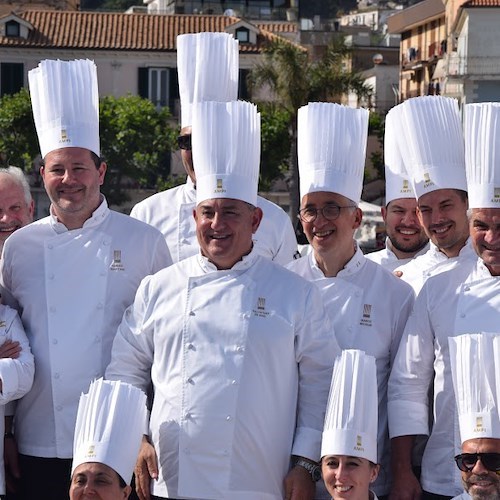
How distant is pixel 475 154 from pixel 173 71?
1657 inches

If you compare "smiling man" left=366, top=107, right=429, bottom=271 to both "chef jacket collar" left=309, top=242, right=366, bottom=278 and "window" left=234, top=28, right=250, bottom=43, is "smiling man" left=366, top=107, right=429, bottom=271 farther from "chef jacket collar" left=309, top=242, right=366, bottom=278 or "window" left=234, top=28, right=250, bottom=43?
"window" left=234, top=28, right=250, bottom=43

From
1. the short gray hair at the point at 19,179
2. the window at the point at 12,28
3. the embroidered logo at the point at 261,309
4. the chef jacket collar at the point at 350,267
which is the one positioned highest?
the window at the point at 12,28

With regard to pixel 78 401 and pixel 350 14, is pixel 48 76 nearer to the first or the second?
pixel 78 401

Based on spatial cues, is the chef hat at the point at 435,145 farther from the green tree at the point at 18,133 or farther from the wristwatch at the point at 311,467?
the green tree at the point at 18,133

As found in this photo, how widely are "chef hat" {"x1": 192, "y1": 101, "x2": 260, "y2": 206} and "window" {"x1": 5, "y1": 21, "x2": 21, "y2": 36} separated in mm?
43493

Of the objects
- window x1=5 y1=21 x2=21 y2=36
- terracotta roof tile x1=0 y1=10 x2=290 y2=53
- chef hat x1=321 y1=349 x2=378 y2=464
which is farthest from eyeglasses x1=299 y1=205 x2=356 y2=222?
window x1=5 y1=21 x2=21 y2=36

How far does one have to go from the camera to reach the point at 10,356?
595 centimetres

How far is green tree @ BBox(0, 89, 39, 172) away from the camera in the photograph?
133ft

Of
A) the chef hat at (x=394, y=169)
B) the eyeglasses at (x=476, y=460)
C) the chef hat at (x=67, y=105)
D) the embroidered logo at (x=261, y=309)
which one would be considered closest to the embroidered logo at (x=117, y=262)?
the chef hat at (x=67, y=105)

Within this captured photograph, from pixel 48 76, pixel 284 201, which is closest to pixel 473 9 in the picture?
pixel 284 201

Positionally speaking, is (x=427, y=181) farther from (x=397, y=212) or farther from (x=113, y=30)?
(x=113, y=30)

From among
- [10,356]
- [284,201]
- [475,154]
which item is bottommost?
[284,201]

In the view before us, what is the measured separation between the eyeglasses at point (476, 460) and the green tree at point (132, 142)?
117ft

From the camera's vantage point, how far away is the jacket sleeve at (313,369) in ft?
18.5
